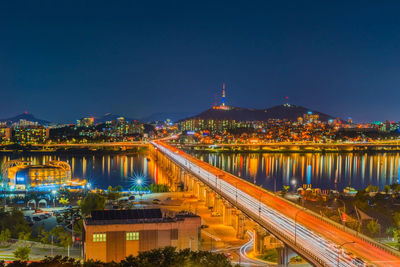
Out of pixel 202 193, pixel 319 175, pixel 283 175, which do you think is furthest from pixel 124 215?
pixel 319 175

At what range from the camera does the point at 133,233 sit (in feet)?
35.6

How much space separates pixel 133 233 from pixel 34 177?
19.4 m

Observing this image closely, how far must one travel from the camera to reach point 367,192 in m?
24.6

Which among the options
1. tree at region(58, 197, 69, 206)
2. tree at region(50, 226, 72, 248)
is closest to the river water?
tree at region(58, 197, 69, 206)

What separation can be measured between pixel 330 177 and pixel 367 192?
1443cm

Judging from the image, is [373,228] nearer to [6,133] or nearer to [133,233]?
[133,233]

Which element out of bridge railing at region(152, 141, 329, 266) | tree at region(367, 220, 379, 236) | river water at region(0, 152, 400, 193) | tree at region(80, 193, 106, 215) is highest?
bridge railing at region(152, 141, 329, 266)

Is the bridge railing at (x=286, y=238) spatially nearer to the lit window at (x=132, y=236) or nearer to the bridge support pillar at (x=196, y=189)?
the lit window at (x=132, y=236)

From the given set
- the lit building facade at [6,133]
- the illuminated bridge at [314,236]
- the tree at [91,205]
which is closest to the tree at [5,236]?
the tree at [91,205]

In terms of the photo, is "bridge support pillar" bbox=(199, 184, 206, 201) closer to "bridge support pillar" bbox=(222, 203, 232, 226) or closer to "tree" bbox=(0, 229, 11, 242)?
"bridge support pillar" bbox=(222, 203, 232, 226)

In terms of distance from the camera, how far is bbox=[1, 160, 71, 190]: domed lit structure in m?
27.2

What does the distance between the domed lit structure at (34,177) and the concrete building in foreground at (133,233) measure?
18.1 metres

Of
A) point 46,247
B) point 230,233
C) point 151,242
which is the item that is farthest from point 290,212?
point 46,247

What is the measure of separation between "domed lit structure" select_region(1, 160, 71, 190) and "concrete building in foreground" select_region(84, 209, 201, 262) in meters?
18.1
